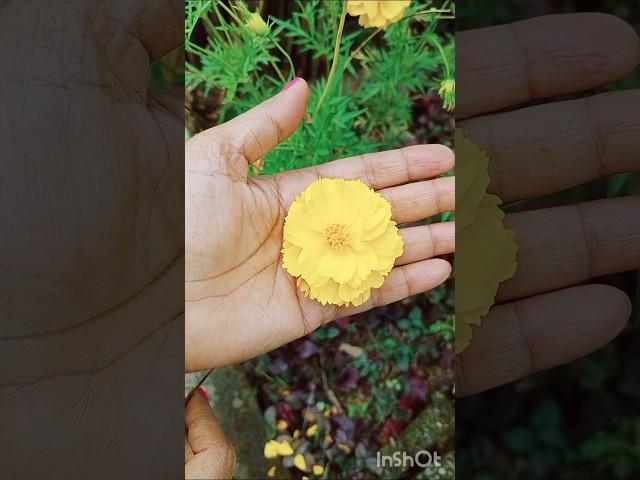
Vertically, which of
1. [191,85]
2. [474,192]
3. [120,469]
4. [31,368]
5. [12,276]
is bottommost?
[120,469]

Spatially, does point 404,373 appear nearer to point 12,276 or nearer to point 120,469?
point 120,469

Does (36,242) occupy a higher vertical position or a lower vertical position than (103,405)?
higher

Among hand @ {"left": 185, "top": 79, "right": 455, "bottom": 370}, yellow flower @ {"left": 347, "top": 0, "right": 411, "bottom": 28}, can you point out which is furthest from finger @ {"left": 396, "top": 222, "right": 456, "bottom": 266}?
yellow flower @ {"left": 347, "top": 0, "right": 411, "bottom": 28}

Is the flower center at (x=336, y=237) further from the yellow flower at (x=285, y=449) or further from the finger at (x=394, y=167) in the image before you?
the yellow flower at (x=285, y=449)

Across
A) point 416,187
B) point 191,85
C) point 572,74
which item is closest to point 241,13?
point 191,85

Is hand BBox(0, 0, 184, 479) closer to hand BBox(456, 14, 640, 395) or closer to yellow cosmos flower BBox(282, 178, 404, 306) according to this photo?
yellow cosmos flower BBox(282, 178, 404, 306)

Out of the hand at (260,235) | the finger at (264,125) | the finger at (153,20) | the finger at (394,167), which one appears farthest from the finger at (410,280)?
the finger at (153,20)

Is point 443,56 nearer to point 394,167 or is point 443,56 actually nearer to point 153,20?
point 394,167
